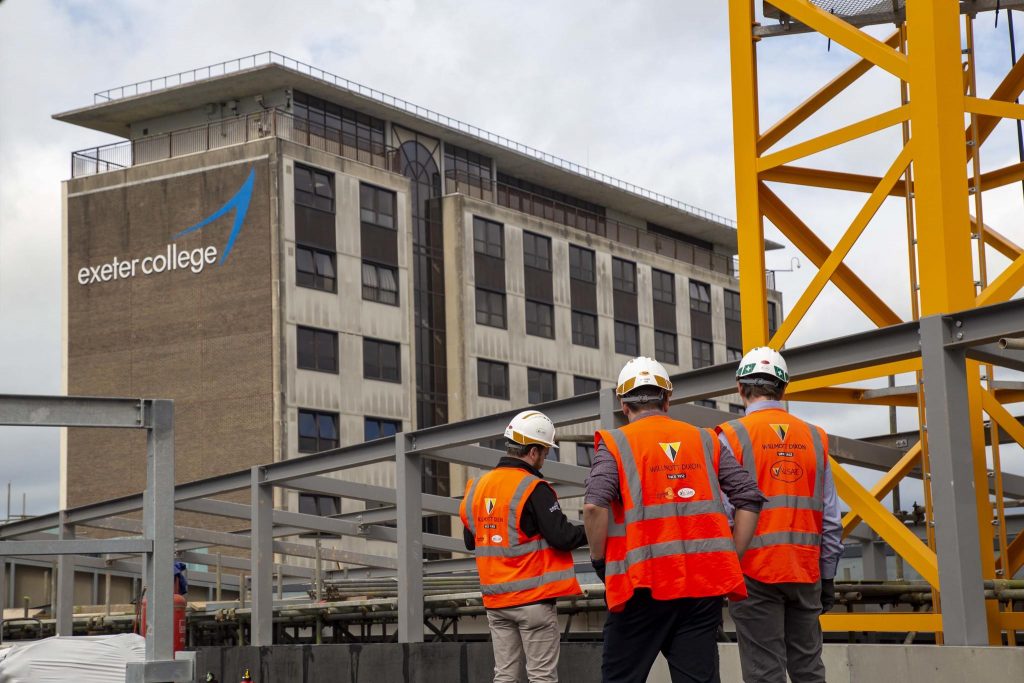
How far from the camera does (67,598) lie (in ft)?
88.1

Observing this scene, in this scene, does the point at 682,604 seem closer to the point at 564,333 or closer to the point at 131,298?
the point at 131,298

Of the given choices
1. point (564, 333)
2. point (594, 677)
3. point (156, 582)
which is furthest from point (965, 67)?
point (564, 333)

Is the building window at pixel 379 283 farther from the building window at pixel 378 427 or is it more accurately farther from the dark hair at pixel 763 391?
the dark hair at pixel 763 391

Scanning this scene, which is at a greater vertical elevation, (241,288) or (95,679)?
(241,288)

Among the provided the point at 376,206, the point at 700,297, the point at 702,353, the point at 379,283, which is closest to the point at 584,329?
the point at 702,353

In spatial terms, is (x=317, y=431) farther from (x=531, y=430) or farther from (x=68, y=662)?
(x=531, y=430)

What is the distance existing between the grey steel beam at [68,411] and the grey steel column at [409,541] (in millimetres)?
7537

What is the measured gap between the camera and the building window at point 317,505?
56.0m

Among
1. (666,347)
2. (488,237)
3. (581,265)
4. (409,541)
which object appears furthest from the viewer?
(666,347)

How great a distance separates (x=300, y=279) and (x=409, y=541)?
135ft

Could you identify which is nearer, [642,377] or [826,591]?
[642,377]

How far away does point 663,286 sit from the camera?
75188 millimetres

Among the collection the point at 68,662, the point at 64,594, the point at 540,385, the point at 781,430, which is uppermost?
the point at 540,385

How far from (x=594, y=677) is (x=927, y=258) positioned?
14.6ft
